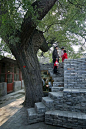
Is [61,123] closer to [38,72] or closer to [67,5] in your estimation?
[38,72]

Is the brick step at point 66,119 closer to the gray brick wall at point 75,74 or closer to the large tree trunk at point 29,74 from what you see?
the gray brick wall at point 75,74

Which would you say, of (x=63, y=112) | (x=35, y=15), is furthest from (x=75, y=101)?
(x=35, y=15)

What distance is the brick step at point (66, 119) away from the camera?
12.4 feet

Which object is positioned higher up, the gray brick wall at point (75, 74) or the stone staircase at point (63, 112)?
the gray brick wall at point (75, 74)

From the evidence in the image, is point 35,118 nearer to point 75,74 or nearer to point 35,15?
point 75,74

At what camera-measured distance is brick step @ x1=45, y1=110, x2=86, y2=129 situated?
379 centimetres

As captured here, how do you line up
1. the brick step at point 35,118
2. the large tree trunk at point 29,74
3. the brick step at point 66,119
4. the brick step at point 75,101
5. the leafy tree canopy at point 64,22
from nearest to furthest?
the brick step at point 66,119 < the brick step at point 75,101 < the brick step at point 35,118 < the large tree trunk at point 29,74 < the leafy tree canopy at point 64,22

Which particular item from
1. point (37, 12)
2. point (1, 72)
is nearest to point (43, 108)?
point (37, 12)

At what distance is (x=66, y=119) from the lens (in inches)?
155

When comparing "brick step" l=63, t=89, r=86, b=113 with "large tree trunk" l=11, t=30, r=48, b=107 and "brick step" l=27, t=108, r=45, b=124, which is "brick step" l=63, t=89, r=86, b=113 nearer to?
"brick step" l=27, t=108, r=45, b=124

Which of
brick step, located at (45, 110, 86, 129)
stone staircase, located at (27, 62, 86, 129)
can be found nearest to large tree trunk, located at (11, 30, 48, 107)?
stone staircase, located at (27, 62, 86, 129)

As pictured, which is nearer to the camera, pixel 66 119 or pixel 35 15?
pixel 66 119

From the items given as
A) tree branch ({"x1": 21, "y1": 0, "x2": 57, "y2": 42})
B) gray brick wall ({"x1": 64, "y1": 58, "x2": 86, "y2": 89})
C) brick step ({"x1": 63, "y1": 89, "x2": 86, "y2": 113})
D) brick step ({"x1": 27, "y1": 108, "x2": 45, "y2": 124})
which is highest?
tree branch ({"x1": 21, "y1": 0, "x2": 57, "y2": 42})

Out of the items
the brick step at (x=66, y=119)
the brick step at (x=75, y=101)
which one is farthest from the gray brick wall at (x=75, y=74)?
the brick step at (x=66, y=119)
